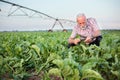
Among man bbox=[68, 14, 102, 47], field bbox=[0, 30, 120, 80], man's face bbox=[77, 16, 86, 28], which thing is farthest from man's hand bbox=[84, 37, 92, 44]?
field bbox=[0, 30, 120, 80]

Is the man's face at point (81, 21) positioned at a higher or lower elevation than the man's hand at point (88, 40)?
higher

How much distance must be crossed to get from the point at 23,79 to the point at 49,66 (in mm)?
599

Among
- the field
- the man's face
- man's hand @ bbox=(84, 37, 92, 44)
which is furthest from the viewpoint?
man's hand @ bbox=(84, 37, 92, 44)

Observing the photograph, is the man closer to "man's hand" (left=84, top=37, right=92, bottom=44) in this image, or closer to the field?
"man's hand" (left=84, top=37, right=92, bottom=44)

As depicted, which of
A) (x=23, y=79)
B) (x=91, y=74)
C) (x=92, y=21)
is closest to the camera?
(x=91, y=74)

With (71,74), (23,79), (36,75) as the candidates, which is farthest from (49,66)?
(71,74)

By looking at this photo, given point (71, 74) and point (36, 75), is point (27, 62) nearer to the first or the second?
point (36, 75)

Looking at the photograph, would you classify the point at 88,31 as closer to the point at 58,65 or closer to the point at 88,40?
the point at 88,40

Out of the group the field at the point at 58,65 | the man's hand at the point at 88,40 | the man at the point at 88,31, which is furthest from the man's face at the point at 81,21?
the field at the point at 58,65

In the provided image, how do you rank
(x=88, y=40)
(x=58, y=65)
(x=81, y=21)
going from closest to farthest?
1. (x=58, y=65)
2. (x=81, y=21)
3. (x=88, y=40)

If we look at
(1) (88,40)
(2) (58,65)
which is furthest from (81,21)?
(2) (58,65)

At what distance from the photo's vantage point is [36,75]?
3.70m

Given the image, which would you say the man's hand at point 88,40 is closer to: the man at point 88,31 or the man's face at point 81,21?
the man at point 88,31

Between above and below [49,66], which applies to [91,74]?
above
